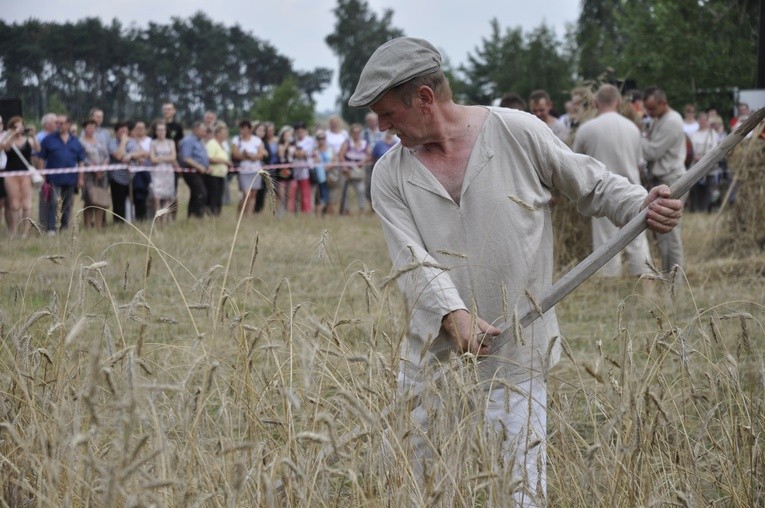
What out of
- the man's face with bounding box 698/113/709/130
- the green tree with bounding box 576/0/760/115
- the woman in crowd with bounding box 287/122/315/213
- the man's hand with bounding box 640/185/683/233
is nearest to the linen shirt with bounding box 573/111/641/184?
the man's hand with bounding box 640/185/683/233

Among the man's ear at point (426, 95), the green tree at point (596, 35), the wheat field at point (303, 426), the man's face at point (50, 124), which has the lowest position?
the wheat field at point (303, 426)

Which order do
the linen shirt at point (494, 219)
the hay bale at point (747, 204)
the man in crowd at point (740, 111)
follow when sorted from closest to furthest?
1. the linen shirt at point (494, 219)
2. the hay bale at point (747, 204)
3. the man in crowd at point (740, 111)

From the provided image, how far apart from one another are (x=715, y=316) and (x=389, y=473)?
45.4 inches

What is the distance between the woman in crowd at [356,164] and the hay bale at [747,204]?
7.17 meters

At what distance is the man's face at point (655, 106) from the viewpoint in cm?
941

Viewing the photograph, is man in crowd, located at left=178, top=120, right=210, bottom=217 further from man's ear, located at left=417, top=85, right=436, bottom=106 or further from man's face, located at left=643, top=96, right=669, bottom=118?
man's ear, located at left=417, top=85, right=436, bottom=106

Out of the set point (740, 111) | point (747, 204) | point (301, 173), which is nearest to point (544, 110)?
point (747, 204)

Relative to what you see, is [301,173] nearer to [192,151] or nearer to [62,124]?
[192,151]

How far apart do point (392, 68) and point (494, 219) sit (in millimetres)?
545

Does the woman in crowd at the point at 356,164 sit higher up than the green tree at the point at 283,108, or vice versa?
the green tree at the point at 283,108

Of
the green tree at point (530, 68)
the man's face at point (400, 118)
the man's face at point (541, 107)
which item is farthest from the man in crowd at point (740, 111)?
the green tree at point (530, 68)

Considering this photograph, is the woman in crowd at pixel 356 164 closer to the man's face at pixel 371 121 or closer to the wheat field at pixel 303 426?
the man's face at pixel 371 121

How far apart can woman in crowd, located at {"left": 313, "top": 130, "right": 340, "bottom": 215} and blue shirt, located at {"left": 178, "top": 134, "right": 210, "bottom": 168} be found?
2473 mm

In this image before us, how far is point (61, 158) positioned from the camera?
12.5 m
